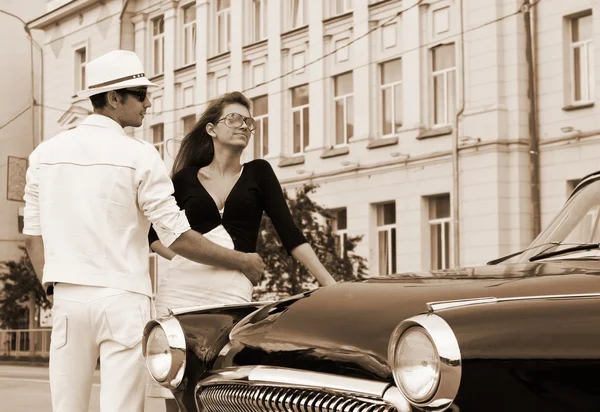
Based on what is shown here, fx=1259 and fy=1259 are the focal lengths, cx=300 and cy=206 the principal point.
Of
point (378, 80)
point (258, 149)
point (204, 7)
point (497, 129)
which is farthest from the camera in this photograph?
point (204, 7)

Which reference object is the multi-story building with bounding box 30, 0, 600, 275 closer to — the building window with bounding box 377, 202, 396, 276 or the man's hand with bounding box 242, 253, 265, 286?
the building window with bounding box 377, 202, 396, 276

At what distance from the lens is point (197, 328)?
401 cm

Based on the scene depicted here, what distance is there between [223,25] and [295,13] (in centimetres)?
336

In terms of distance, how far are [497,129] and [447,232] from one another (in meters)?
2.50

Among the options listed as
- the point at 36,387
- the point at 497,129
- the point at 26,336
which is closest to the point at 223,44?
the point at 26,336

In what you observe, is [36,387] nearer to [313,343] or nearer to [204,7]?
[313,343]

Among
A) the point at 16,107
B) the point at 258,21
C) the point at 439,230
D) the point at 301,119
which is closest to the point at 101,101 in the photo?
the point at 439,230

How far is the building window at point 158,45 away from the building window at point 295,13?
622 centimetres

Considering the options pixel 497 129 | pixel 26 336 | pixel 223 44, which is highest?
pixel 223 44

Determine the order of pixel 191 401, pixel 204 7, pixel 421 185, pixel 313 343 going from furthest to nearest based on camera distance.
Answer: pixel 204 7 < pixel 421 185 < pixel 191 401 < pixel 313 343

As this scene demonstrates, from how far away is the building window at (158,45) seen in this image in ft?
116

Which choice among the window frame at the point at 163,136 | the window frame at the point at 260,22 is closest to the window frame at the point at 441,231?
the window frame at the point at 260,22

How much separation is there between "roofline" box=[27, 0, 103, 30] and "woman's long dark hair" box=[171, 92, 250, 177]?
33.6 meters

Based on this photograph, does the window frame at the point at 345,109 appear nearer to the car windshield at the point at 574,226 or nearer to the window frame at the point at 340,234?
the window frame at the point at 340,234
